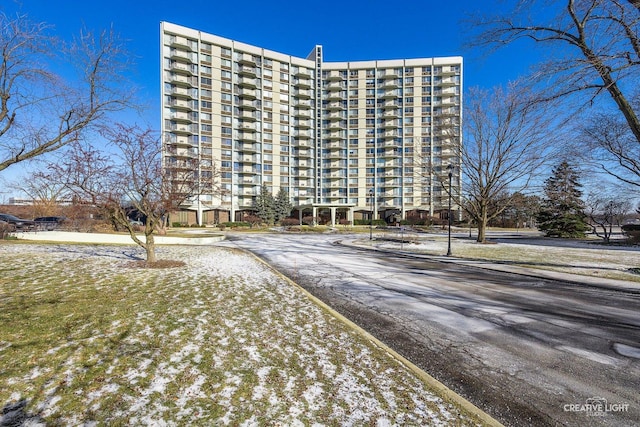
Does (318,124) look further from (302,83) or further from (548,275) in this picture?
(548,275)

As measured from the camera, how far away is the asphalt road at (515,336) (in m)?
3.39

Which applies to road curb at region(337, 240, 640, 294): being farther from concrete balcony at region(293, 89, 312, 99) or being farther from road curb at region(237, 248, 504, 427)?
concrete balcony at region(293, 89, 312, 99)

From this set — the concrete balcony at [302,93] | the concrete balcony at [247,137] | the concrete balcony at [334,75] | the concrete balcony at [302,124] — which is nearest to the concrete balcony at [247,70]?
the concrete balcony at [302,93]

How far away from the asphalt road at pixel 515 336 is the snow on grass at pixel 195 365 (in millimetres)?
873

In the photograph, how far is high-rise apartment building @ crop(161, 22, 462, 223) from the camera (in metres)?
62.2

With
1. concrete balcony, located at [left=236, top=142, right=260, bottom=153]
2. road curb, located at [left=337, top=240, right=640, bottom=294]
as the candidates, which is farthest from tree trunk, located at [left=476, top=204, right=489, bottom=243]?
concrete balcony, located at [left=236, top=142, right=260, bottom=153]

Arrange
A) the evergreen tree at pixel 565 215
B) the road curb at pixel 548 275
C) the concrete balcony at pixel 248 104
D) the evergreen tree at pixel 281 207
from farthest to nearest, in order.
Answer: the concrete balcony at pixel 248 104 < the evergreen tree at pixel 281 207 < the evergreen tree at pixel 565 215 < the road curb at pixel 548 275

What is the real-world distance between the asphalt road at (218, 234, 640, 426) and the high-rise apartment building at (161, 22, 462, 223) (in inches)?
2105

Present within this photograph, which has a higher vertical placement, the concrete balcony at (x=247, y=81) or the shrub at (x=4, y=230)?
the concrete balcony at (x=247, y=81)

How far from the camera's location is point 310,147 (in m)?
72.4

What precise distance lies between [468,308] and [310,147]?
→ 68.5 m

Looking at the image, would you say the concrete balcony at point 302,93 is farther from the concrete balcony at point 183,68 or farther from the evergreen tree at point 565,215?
the evergreen tree at point 565,215

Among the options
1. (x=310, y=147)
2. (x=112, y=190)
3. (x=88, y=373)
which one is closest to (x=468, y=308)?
(x=88, y=373)

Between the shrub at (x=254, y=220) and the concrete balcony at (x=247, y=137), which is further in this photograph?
the concrete balcony at (x=247, y=137)
